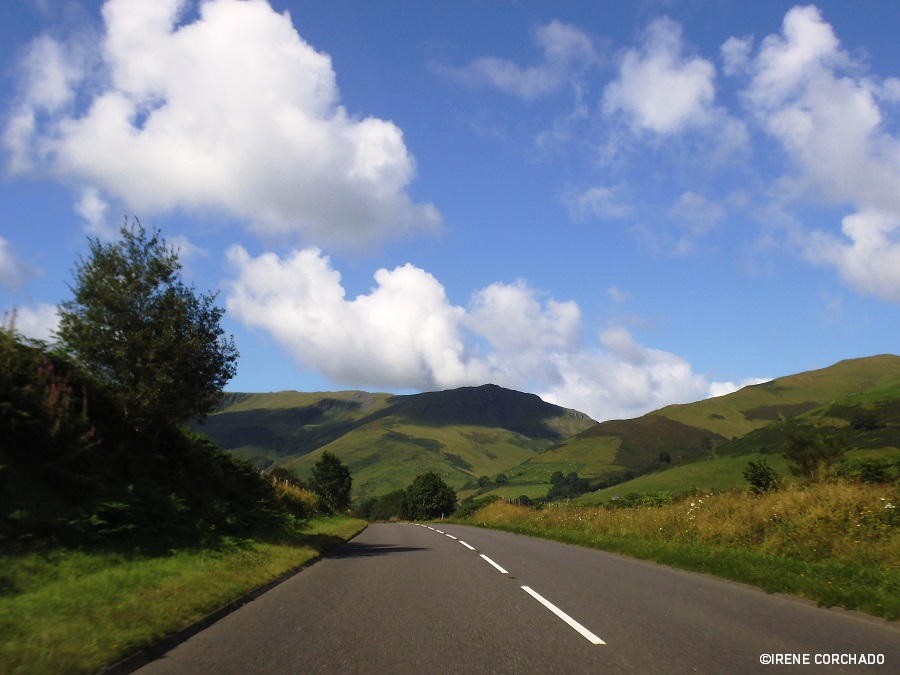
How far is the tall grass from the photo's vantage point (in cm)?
1102

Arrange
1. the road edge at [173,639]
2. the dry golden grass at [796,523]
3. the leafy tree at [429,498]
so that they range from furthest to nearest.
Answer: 1. the leafy tree at [429,498]
2. the dry golden grass at [796,523]
3. the road edge at [173,639]

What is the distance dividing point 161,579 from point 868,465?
2441 cm

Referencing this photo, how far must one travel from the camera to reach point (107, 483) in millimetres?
15625

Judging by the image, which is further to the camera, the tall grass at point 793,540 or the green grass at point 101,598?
the tall grass at point 793,540

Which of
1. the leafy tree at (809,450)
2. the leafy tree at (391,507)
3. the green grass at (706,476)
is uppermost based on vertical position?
the leafy tree at (809,450)

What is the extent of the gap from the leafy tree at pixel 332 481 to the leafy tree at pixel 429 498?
35.1 metres

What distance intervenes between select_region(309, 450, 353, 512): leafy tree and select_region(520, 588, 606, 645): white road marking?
102 metres

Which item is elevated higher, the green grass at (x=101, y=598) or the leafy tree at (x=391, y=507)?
the green grass at (x=101, y=598)

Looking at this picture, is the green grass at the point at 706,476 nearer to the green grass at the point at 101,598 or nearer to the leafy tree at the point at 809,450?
the leafy tree at the point at 809,450

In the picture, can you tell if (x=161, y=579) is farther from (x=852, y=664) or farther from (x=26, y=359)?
(x=852, y=664)

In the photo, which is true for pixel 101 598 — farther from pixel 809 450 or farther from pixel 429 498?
pixel 429 498

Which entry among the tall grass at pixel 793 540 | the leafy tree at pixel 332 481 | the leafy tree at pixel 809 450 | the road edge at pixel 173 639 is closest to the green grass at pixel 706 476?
the leafy tree at pixel 332 481

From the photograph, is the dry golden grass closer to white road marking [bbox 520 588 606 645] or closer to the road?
the road

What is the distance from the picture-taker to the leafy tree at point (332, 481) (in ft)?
360
